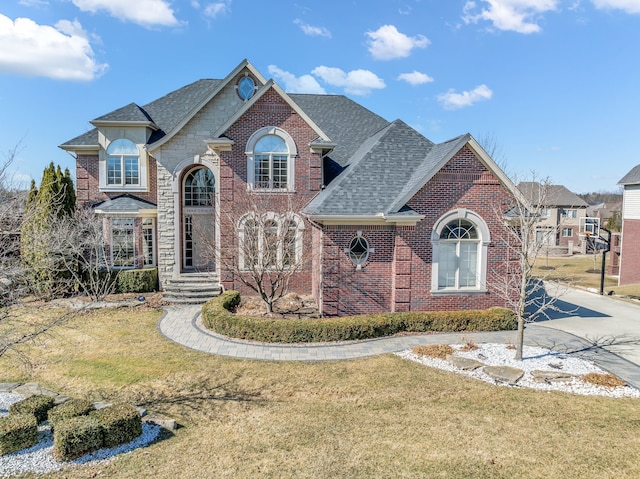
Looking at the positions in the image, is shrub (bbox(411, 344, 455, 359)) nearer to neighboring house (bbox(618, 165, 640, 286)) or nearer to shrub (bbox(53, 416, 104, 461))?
shrub (bbox(53, 416, 104, 461))

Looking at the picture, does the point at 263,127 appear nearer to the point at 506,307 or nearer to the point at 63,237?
the point at 63,237

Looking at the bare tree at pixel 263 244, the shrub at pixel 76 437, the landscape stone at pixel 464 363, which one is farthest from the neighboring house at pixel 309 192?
the shrub at pixel 76 437

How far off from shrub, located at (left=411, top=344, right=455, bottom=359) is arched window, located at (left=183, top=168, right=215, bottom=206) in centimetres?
1289

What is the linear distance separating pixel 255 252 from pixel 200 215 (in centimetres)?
667

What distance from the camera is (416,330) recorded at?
14.1 metres

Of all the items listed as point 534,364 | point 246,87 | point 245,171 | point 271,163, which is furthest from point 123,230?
point 534,364

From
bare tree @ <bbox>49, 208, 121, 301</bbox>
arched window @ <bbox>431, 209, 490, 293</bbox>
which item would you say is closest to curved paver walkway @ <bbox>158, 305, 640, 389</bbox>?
arched window @ <bbox>431, 209, 490, 293</bbox>

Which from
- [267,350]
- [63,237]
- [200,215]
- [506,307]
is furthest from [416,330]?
[63,237]

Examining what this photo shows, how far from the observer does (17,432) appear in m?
6.90

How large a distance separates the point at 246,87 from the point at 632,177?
25.6 meters

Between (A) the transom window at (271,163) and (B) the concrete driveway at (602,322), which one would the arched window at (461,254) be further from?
(A) the transom window at (271,163)

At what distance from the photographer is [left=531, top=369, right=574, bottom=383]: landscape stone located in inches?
404

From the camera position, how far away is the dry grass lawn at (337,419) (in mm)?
6734

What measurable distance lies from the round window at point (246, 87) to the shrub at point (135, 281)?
928 cm
